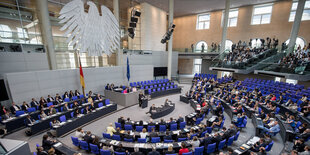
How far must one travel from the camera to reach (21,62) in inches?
439

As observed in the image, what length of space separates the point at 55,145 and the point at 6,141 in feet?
10.3

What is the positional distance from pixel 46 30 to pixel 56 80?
14.9 ft

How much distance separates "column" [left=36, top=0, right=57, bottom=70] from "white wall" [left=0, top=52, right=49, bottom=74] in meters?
0.58

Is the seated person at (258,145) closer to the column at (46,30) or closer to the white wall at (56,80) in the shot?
the white wall at (56,80)

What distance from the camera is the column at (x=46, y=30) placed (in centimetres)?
1201

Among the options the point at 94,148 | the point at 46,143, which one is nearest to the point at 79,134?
the point at 94,148

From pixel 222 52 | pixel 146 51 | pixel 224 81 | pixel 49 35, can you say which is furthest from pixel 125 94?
pixel 222 52

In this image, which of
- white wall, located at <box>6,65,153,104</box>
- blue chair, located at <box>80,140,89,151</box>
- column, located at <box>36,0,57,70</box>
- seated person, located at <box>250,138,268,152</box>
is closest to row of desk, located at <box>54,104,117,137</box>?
blue chair, located at <box>80,140,89,151</box>

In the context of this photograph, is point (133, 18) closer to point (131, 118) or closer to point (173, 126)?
point (131, 118)

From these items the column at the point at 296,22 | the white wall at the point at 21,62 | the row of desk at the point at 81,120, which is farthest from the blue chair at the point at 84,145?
the column at the point at 296,22

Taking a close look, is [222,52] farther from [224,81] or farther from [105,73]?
[105,73]

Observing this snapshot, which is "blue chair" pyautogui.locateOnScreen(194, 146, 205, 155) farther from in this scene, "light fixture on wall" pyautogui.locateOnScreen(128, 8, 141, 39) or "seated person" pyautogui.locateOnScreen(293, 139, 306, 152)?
"light fixture on wall" pyautogui.locateOnScreen(128, 8, 141, 39)

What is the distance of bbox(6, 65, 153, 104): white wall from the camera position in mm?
10156

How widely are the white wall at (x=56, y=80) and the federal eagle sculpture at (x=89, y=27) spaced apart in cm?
308
